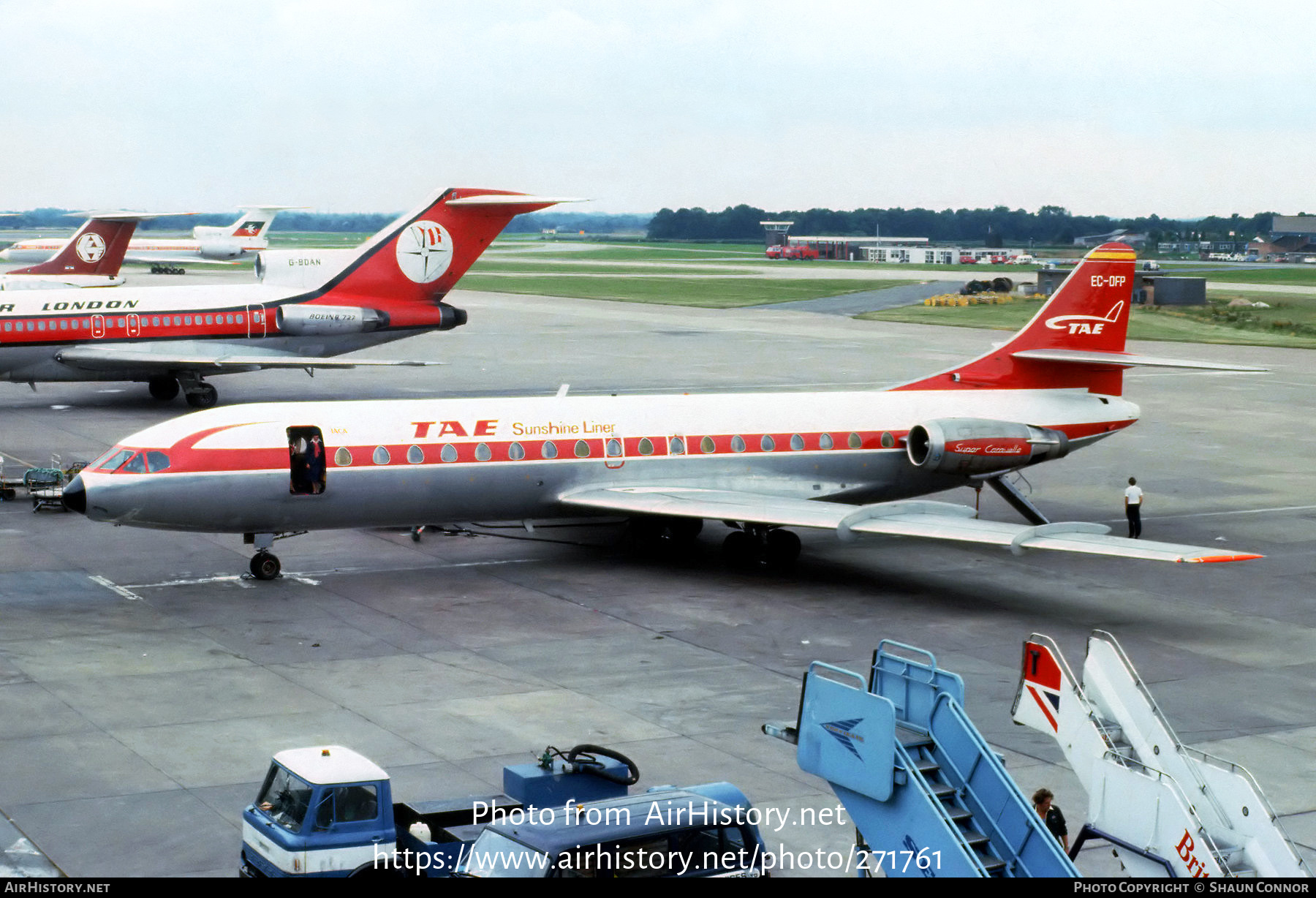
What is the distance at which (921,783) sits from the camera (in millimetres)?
11406

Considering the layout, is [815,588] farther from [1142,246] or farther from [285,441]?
[1142,246]

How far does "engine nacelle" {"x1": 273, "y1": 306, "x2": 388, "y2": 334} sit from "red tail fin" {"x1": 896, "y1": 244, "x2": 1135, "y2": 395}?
69.8 ft

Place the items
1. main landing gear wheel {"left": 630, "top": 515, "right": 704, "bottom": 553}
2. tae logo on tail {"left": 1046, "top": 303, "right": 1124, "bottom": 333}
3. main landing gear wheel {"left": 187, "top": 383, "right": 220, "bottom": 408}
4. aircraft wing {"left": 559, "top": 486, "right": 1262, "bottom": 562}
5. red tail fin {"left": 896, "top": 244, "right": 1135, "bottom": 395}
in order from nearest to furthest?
1. aircraft wing {"left": 559, "top": 486, "right": 1262, "bottom": 562}
2. main landing gear wheel {"left": 630, "top": 515, "right": 704, "bottom": 553}
3. red tail fin {"left": 896, "top": 244, "right": 1135, "bottom": 395}
4. tae logo on tail {"left": 1046, "top": 303, "right": 1124, "bottom": 333}
5. main landing gear wheel {"left": 187, "top": 383, "right": 220, "bottom": 408}

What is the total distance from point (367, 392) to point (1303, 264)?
142m

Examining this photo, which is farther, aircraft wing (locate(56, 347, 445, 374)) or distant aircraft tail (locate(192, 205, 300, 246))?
distant aircraft tail (locate(192, 205, 300, 246))

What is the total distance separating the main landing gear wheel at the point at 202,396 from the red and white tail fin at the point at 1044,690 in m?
37.0

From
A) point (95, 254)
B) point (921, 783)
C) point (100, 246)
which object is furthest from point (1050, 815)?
point (95, 254)

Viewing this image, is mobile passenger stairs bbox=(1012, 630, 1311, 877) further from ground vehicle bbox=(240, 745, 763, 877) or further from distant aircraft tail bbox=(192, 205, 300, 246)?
distant aircraft tail bbox=(192, 205, 300, 246)

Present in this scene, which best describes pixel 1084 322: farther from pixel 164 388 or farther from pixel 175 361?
pixel 164 388

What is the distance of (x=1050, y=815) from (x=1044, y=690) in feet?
3.68

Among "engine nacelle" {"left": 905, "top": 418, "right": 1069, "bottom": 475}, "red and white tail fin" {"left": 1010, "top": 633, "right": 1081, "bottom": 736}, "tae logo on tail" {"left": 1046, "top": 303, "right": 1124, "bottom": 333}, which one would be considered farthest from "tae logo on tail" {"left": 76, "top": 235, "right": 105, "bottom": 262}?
"red and white tail fin" {"left": 1010, "top": 633, "right": 1081, "bottom": 736}

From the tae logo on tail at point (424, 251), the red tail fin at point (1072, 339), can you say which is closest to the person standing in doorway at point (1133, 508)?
the red tail fin at point (1072, 339)

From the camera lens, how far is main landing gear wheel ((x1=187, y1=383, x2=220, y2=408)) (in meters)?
46.7

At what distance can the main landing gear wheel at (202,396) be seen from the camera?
4672cm
